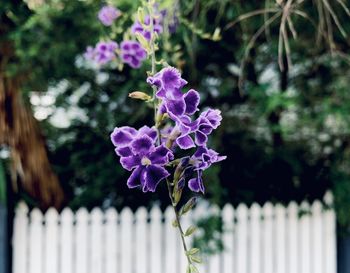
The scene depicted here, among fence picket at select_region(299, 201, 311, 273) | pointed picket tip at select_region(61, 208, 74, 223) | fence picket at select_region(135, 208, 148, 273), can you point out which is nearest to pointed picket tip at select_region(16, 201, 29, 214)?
pointed picket tip at select_region(61, 208, 74, 223)

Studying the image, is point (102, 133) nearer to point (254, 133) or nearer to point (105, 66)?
point (105, 66)

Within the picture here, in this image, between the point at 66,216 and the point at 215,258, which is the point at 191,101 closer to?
the point at 66,216

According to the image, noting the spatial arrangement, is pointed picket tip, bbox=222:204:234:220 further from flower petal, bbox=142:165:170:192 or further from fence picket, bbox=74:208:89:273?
flower petal, bbox=142:165:170:192

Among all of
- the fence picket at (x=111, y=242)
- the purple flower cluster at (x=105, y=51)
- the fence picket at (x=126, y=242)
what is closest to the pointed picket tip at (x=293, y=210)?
the fence picket at (x=126, y=242)

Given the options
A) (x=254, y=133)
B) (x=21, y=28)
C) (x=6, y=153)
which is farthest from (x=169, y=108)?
(x=254, y=133)

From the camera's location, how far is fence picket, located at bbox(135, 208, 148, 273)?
396cm

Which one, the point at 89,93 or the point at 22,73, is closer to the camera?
the point at 22,73

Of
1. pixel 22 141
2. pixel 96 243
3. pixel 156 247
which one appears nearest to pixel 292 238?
pixel 156 247

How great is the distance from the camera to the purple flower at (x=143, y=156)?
3.51 feet

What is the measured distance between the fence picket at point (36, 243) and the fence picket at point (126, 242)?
56 cm

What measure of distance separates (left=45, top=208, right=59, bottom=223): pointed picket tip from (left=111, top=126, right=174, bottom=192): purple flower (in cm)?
292

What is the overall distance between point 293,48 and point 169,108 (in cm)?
336

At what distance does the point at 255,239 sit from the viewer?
13.5 feet

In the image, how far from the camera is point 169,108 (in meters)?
1.09
